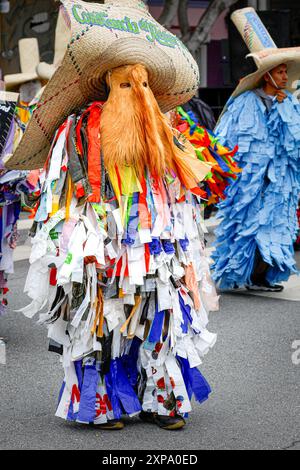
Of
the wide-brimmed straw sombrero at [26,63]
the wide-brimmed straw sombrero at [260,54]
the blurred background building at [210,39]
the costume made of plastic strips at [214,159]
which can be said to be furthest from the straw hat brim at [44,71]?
the costume made of plastic strips at [214,159]

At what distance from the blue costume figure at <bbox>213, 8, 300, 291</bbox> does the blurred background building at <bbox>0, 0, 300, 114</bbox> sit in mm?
6182

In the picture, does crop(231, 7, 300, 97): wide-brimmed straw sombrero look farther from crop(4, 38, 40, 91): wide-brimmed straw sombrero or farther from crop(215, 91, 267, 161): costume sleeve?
crop(4, 38, 40, 91): wide-brimmed straw sombrero

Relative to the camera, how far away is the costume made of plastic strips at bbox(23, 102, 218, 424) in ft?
15.5

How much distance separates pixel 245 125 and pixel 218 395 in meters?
3.22

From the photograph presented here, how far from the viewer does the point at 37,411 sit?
209 inches

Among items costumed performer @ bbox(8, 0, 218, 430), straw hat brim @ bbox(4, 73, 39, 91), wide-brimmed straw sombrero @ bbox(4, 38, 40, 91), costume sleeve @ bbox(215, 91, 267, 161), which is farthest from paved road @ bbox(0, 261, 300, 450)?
wide-brimmed straw sombrero @ bbox(4, 38, 40, 91)

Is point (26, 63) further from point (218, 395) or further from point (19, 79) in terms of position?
point (218, 395)

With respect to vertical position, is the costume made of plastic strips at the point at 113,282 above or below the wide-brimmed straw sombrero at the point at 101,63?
below

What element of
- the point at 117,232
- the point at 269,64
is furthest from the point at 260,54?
the point at 117,232

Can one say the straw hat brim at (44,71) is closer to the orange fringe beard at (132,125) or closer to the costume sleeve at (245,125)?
the costume sleeve at (245,125)

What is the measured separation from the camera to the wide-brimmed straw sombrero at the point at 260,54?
27.2 feet

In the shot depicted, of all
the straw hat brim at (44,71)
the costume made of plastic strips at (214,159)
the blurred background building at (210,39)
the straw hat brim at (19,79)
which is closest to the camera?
the costume made of plastic strips at (214,159)

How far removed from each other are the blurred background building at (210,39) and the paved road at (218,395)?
7959mm

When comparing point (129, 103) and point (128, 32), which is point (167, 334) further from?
point (128, 32)
